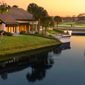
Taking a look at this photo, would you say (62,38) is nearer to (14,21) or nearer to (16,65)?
(14,21)

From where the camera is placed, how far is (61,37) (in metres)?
46.9

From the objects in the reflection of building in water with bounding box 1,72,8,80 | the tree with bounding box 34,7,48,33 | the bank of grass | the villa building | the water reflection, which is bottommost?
the reflection of building in water with bounding box 1,72,8,80

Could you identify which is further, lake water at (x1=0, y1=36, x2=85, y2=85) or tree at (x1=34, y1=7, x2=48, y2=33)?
tree at (x1=34, y1=7, x2=48, y2=33)

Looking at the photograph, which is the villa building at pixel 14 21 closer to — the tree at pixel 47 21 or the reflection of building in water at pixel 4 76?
the tree at pixel 47 21

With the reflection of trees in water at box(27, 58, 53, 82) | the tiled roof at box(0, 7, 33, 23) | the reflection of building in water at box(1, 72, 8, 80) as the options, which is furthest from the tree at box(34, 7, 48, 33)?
the reflection of building in water at box(1, 72, 8, 80)

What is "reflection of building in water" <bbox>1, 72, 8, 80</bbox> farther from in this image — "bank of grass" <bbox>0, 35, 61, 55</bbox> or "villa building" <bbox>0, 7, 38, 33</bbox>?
"villa building" <bbox>0, 7, 38, 33</bbox>

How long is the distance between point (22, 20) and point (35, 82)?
41564 millimetres

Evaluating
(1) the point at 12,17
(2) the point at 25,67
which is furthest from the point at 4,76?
(1) the point at 12,17

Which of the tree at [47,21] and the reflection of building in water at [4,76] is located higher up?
the tree at [47,21]

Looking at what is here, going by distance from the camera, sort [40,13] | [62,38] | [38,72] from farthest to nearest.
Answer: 1. [40,13]
2. [62,38]
3. [38,72]

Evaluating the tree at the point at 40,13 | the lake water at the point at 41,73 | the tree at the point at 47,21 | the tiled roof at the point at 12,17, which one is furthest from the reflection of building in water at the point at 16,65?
the tree at the point at 47,21

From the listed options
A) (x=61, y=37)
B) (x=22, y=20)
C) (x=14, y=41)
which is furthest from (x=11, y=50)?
(x=22, y=20)

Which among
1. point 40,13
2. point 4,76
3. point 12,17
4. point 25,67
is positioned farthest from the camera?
point 40,13

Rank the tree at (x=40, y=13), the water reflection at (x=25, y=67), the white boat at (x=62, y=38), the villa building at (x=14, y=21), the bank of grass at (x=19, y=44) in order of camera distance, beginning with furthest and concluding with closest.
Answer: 1. the tree at (x=40, y=13)
2. the white boat at (x=62, y=38)
3. the villa building at (x=14, y=21)
4. the bank of grass at (x=19, y=44)
5. the water reflection at (x=25, y=67)
